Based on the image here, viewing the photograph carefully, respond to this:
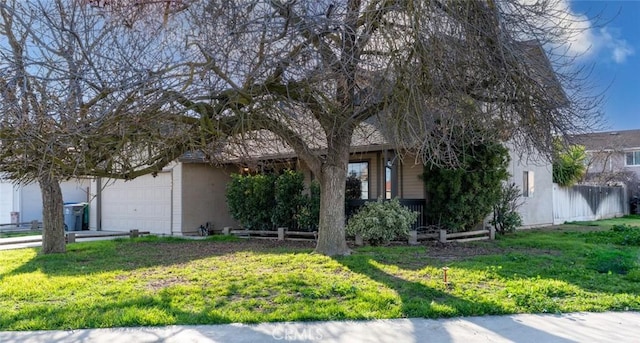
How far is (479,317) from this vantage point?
557 cm

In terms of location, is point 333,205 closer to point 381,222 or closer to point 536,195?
point 381,222

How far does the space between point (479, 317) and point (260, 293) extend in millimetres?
2925

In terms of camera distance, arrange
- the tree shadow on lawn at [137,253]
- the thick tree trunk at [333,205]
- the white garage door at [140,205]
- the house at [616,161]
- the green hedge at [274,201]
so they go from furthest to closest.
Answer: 1. the house at [616,161]
2. the white garage door at [140,205]
3. the green hedge at [274,201]
4. the thick tree trunk at [333,205]
5. the tree shadow on lawn at [137,253]

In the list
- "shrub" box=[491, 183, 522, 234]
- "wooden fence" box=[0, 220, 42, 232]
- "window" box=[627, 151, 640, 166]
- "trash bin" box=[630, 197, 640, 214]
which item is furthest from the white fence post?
"window" box=[627, 151, 640, 166]

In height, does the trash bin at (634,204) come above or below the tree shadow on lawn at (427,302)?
above

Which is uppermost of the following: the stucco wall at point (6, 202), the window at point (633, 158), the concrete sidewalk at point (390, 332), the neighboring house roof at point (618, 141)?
the neighboring house roof at point (618, 141)

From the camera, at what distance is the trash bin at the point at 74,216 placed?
62.6 feet

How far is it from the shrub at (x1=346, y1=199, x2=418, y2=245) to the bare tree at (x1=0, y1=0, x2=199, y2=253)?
540cm

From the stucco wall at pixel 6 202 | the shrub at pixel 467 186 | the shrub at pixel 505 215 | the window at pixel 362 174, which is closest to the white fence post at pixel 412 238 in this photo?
the shrub at pixel 467 186

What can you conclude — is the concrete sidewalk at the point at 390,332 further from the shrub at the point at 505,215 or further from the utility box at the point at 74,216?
the utility box at the point at 74,216

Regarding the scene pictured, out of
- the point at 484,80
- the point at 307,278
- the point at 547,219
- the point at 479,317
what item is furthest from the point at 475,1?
the point at 547,219

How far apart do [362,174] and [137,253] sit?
7409 mm

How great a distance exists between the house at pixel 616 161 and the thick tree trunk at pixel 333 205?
24530 mm

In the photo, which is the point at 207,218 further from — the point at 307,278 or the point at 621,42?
the point at 621,42
